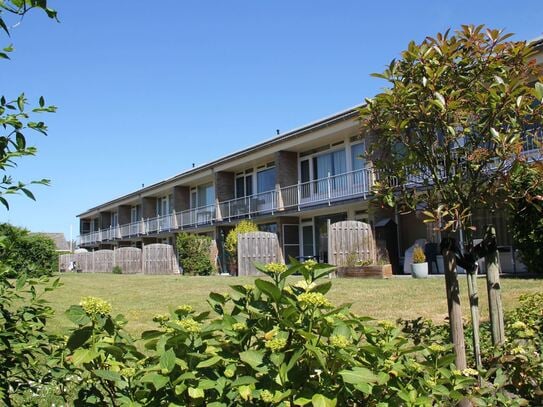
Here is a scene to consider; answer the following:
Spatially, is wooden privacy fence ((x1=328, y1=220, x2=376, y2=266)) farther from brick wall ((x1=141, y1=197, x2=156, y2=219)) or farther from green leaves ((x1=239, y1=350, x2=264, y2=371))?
brick wall ((x1=141, y1=197, x2=156, y2=219))

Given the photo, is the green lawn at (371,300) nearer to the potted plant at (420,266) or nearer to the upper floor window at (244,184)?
the potted plant at (420,266)

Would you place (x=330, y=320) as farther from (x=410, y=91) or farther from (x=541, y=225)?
(x=541, y=225)

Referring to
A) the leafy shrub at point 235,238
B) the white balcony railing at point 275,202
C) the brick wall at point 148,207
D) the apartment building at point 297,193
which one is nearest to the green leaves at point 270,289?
the white balcony railing at point 275,202

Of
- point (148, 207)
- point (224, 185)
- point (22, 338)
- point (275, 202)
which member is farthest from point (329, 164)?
point (22, 338)

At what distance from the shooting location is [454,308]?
322cm

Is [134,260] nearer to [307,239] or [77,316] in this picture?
[307,239]

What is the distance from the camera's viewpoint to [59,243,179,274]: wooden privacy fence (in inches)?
1182

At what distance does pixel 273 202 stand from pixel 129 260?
13.6m

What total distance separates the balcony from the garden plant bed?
322cm

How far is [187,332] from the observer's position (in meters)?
1.81

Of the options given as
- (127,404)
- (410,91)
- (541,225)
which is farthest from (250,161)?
(127,404)

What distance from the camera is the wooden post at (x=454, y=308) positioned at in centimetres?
314

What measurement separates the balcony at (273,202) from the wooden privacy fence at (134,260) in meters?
2.57

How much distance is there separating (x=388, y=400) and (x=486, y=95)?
210 cm
